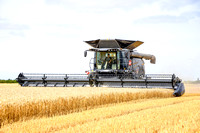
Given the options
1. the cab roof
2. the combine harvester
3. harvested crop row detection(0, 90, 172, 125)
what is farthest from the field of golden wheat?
the cab roof

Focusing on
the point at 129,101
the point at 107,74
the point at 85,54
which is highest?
the point at 85,54

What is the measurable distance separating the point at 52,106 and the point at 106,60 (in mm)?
7137

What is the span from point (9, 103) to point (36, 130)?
1.00 metres

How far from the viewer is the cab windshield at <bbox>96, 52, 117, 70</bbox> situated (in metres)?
12.7

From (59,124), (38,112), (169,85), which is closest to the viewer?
(59,124)

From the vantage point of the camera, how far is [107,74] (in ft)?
41.3

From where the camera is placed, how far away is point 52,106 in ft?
19.5

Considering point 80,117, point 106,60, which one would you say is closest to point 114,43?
point 106,60

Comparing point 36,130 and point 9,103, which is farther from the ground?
point 9,103

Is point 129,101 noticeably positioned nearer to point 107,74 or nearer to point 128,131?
point 107,74

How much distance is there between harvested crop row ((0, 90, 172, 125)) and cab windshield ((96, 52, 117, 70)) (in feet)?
13.1

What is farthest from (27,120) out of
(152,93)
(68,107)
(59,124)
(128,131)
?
(152,93)

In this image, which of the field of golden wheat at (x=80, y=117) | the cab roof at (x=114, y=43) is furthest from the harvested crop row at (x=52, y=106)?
the cab roof at (x=114, y=43)

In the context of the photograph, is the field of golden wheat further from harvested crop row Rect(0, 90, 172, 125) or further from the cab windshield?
the cab windshield
